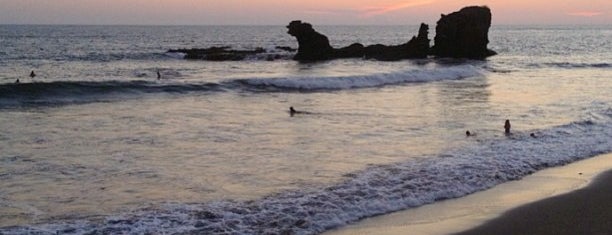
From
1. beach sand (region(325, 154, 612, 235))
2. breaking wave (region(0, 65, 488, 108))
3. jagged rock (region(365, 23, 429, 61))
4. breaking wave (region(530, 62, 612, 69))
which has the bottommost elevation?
breaking wave (region(530, 62, 612, 69))

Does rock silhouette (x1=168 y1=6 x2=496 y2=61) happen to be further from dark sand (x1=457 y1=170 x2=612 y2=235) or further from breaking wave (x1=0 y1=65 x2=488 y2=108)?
dark sand (x1=457 y1=170 x2=612 y2=235)

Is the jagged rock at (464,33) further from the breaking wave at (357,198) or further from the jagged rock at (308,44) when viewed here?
the breaking wave at (357,198)

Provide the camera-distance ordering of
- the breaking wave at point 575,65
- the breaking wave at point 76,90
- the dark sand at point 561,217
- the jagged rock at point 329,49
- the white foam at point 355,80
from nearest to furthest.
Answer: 1. the dark sand at point 561,217
2. the breaking wave at point 76,90
3. the white foam at point 355,80
4. the breaking wave at point 575,65
5. the jagged rock at point 329,49

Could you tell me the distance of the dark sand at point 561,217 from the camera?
800cm

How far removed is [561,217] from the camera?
8.57 meters

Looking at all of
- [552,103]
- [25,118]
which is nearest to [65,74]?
[25,118]

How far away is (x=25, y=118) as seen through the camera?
64.0ft

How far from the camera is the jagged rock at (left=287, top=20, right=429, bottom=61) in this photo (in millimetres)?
59312

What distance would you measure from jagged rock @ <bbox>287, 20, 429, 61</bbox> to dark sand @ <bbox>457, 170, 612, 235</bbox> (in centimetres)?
4891

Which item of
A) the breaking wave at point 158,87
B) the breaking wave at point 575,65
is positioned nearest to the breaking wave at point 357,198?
the breaking wave at point 158,87

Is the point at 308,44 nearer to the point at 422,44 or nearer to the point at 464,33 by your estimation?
the point at 422,44

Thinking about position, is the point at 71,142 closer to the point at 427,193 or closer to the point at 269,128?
the point at 269,128

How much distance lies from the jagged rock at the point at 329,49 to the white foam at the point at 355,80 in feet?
59.2

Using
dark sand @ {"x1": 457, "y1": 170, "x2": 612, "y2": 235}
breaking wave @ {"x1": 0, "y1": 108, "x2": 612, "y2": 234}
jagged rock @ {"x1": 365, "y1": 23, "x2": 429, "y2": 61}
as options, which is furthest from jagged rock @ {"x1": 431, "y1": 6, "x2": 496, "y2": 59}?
dark sand @ {"x1": 457, "y1": 170, "x2": 612, "y2": 235}
